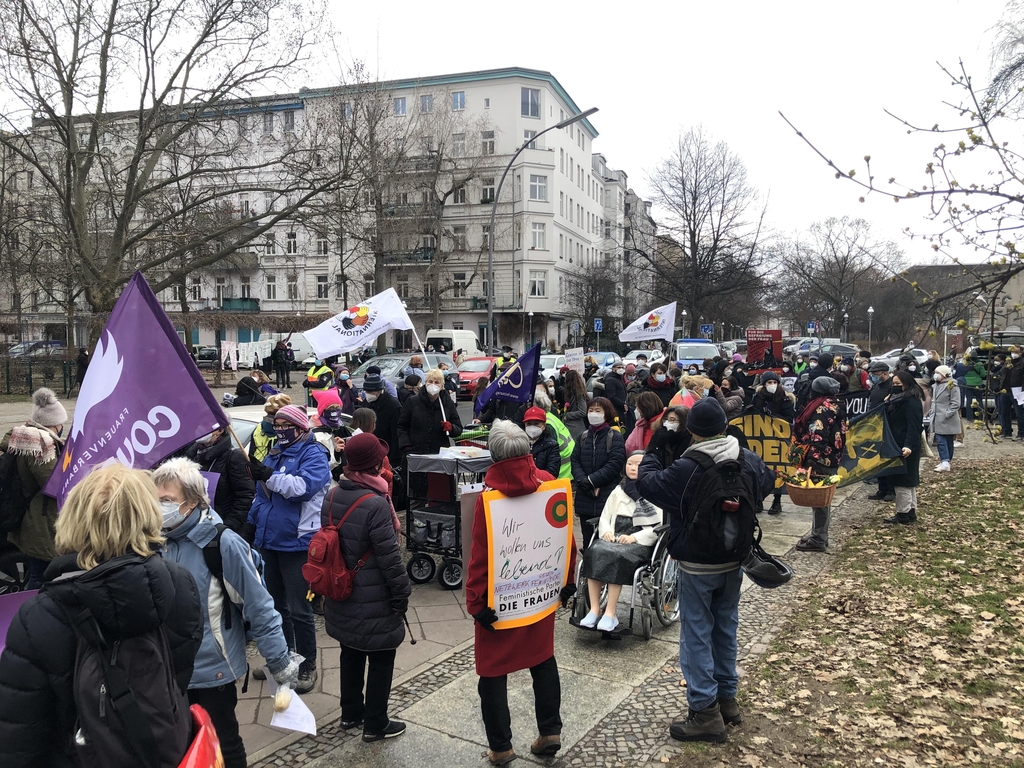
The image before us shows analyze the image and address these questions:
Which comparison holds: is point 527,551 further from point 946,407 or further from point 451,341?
point 451,341

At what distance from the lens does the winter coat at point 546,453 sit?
6574 millimetres

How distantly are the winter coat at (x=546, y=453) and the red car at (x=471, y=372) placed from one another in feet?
54.5

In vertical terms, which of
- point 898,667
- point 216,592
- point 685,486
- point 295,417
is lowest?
point 898,667

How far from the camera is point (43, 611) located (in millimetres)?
2201

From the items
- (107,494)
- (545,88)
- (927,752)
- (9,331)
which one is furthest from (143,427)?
(545,88)

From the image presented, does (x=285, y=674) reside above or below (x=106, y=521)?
below

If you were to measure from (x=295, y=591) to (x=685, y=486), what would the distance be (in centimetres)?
268

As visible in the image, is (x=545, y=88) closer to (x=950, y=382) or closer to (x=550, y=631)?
(x=950, y=382)

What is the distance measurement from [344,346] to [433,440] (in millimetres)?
3296

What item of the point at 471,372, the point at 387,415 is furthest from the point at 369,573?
the point at 471,372

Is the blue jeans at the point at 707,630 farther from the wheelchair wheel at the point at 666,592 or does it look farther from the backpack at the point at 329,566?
the backpack at the point at 329,566

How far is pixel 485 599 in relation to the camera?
3822mm

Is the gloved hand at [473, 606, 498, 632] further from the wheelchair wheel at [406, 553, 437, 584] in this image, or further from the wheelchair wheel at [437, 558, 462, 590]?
the wheelchair wheel at [406, 553, 437, 584]

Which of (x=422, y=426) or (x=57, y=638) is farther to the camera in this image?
(x=422, y=426)
